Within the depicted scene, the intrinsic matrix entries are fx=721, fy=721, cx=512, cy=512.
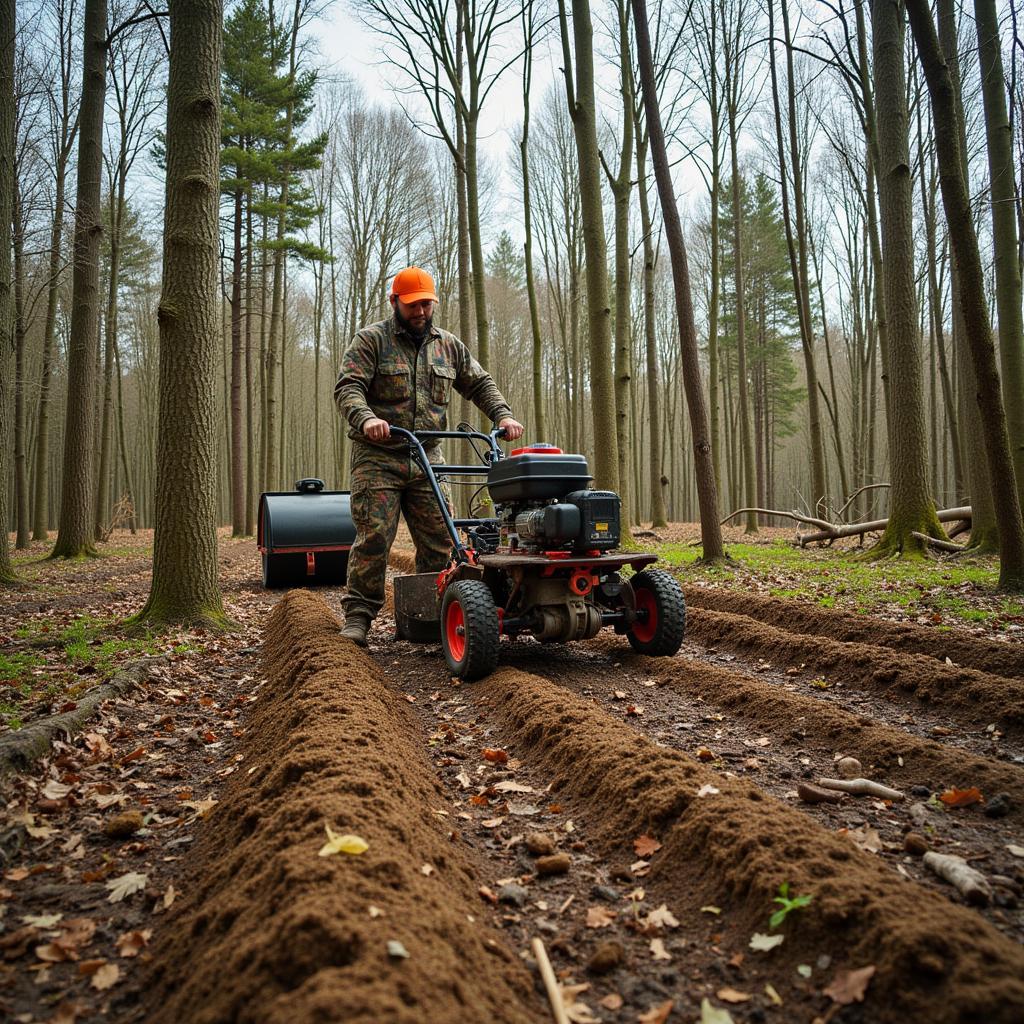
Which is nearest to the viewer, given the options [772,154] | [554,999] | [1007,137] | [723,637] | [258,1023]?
[258,1023]

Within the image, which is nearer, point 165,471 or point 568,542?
point 568,542

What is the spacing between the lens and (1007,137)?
359 inches

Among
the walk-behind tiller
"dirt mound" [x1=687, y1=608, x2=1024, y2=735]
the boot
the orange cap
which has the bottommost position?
"dirt mound" [x1=687, y1=608, x2=1024, y2=735]

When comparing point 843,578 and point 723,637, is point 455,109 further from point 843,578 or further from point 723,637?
point 723,637

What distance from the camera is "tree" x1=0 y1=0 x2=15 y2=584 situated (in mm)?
8750

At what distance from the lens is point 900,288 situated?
29.2 ft

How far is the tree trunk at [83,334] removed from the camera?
38.4 feet

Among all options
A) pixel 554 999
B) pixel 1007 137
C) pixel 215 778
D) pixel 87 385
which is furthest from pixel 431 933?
pixel 87 385

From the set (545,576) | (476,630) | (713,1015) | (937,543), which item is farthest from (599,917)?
(937,543)

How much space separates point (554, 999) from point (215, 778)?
2157 millimetres

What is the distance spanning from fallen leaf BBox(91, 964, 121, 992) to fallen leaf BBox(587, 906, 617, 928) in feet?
4.19

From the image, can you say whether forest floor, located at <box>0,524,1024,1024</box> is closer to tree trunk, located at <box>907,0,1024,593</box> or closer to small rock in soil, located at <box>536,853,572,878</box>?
small rock in soil, located at <box>536,853,572,878</box>

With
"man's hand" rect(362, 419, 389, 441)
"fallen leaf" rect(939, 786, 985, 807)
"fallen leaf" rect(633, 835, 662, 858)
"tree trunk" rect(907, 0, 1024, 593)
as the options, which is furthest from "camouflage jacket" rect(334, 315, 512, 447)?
"tree trunk" rect(907, 0, 1024, 593)

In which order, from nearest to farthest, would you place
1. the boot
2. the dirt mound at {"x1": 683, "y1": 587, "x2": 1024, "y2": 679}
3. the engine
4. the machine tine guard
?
the dirt mound at {"x1": 683, "y1": 587, "x2": 1024, "y2": 679} → the engine → the machine tine guard → the boot
